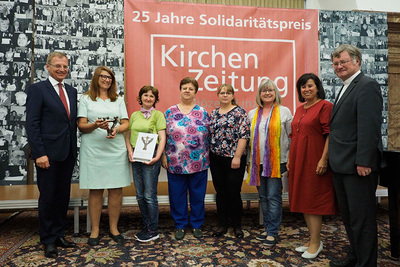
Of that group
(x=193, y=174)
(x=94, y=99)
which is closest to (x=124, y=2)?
(x=94, y=99)

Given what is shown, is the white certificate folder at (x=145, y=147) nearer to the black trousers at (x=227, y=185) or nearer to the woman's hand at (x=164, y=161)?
the woman's hand at (x=164, y=161)

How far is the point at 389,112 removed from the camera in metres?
3.97

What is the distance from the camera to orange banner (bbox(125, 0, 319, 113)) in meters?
3.31

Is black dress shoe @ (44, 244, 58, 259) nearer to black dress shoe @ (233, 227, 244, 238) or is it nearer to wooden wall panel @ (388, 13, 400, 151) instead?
black dress shoe @ (233, 227, 244, 238)

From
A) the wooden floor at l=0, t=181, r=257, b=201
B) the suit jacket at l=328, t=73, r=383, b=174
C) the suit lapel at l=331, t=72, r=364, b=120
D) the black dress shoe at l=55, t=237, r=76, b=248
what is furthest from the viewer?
the wooden floor at l=0, t=181, r=257, b=201

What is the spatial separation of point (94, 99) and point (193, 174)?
3.43 feet

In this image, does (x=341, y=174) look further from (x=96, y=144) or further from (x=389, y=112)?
(x=389, y=112)

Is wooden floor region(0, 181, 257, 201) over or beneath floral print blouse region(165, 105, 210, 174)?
beneath

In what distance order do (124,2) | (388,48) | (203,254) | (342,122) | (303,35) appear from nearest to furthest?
(342,122)
(203,254)
(124,2)
(303,35)
(388,48)

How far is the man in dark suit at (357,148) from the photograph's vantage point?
165cm

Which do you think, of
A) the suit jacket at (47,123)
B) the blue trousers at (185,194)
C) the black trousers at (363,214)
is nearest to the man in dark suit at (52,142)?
the suit jacket at (47,123)

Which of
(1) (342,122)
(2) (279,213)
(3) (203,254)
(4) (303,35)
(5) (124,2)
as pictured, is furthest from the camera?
(4) (303,35)

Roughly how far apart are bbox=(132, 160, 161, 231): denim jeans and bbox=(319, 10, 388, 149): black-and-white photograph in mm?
2588

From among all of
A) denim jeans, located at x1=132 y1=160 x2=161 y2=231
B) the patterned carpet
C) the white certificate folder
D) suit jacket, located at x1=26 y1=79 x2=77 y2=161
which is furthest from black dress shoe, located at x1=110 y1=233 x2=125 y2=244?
suit jacket, located at x1=26 y1=79 x2=77 y2=161
